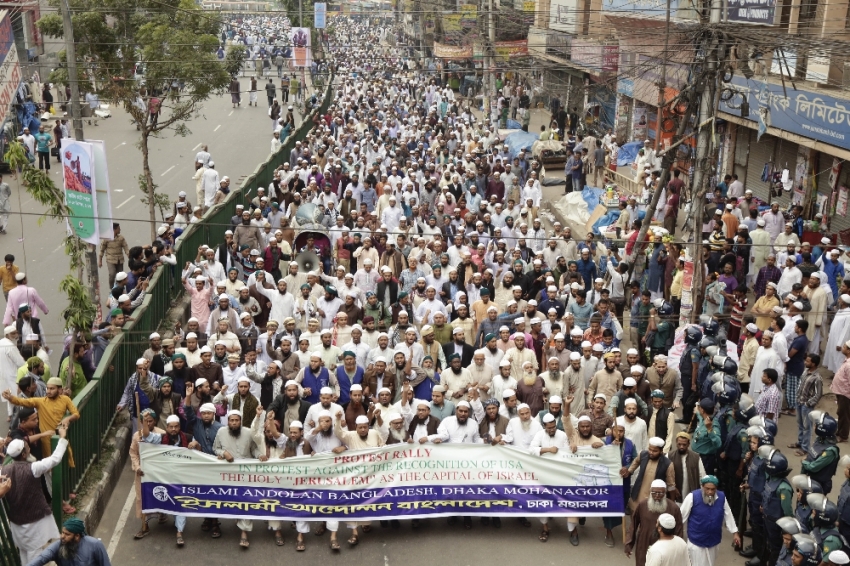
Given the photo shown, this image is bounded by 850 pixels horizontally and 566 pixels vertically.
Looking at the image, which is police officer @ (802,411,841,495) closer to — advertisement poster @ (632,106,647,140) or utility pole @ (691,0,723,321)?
utility pole @ (691,0,723,321)

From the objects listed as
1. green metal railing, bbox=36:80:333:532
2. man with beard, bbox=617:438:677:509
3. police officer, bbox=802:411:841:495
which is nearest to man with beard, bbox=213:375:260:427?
green metal railing, bbox=36:80:333:532

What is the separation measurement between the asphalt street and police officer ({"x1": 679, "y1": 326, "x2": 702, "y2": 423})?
8.15 meters

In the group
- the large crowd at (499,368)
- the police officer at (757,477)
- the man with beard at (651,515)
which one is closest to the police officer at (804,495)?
the large crowd at (499,368)

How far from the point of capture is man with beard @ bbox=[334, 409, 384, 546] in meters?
10.5

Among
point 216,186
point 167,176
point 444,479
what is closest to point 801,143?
point 216,186

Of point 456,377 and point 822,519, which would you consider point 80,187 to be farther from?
point 822,519

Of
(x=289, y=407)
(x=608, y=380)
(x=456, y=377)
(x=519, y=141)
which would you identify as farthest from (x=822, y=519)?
(x=519, y=141)

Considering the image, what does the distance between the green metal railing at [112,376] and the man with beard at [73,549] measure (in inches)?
43.8

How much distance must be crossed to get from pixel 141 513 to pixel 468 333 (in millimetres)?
4969

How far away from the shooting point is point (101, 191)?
14148 mm

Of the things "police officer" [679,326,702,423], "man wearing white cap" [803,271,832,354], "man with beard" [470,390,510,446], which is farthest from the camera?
"man wearing white cap" [803,271,832,354]

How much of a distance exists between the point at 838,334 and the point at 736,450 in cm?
396

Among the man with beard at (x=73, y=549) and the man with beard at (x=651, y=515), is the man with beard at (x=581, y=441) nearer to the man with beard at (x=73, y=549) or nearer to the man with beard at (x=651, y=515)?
the man with beard at (x=651, y=515)

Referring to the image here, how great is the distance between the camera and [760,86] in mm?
22656
